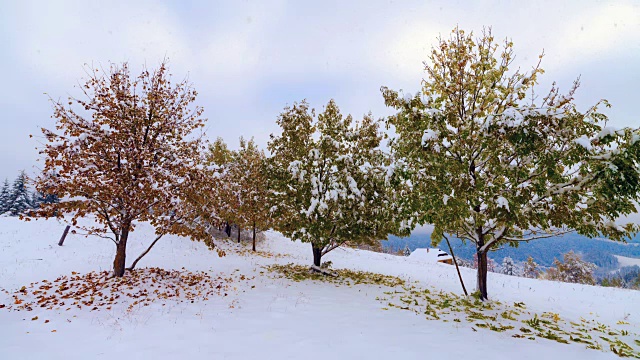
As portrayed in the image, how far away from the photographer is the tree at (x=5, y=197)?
1703 inches

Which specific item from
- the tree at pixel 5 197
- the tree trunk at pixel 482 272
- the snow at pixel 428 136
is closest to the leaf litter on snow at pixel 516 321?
the tree trunk at pixel 482 272

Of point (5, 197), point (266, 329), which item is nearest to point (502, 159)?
point (266, 329)

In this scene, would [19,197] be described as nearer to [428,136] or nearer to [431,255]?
[428,136]

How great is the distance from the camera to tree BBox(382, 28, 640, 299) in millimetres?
6641

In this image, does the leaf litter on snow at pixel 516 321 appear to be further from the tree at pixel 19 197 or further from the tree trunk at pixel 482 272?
the tree at pixel 19 197

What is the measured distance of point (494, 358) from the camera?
16.8 ft

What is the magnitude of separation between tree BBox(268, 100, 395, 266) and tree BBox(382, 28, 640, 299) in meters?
2.47

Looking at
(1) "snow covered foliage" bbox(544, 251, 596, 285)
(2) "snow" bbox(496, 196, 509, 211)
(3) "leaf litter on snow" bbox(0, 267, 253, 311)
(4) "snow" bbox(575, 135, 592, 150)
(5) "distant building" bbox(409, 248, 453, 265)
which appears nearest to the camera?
(4) "snow" bbox(575, 135, 592, 150)

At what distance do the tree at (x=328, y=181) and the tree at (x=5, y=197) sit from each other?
52.5m

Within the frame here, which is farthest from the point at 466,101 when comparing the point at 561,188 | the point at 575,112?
the point at 561,188

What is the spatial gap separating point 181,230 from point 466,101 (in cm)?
1057

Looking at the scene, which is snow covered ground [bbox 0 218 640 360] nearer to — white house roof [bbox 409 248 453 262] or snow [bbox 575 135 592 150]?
snow [bbox 575 135 592 150]

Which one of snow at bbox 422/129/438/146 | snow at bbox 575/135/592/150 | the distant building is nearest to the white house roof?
the distant building

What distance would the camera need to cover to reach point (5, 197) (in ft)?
147
